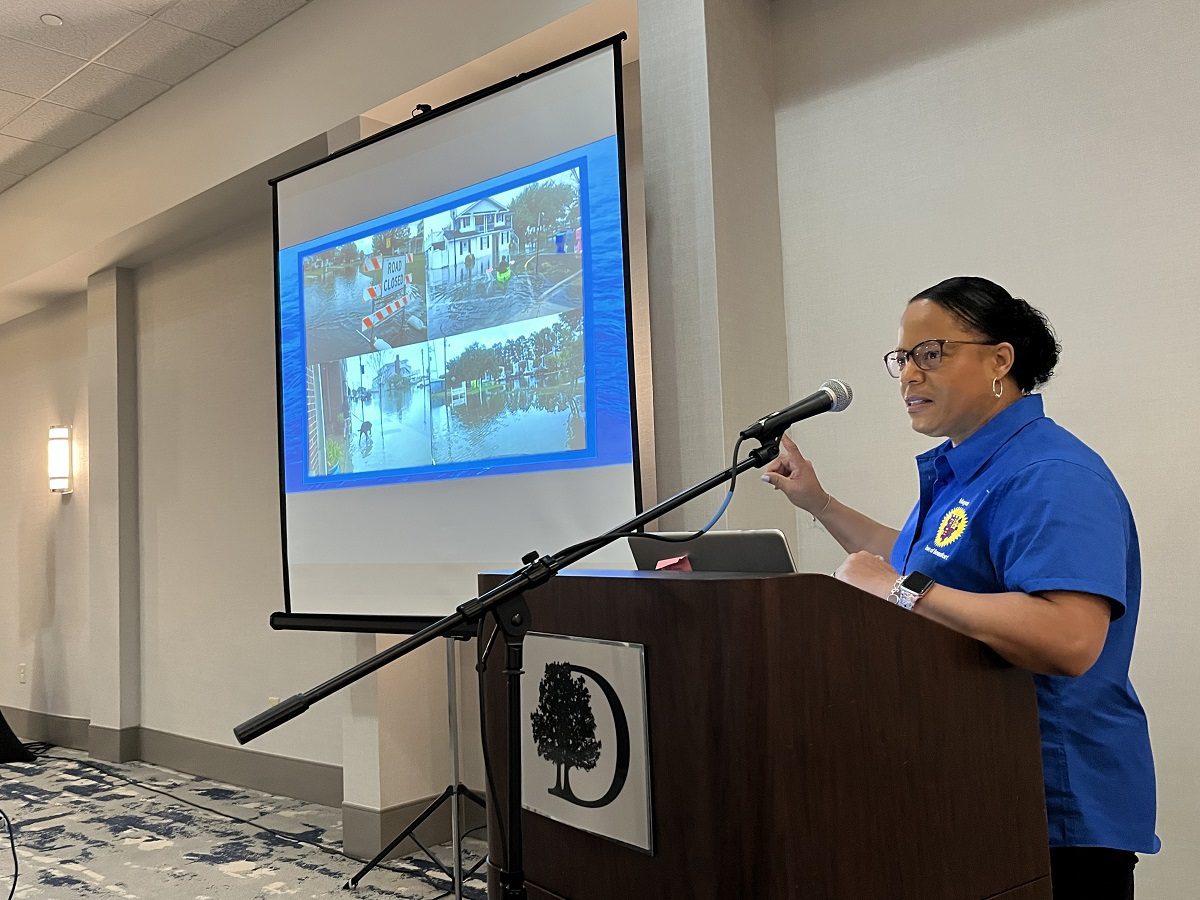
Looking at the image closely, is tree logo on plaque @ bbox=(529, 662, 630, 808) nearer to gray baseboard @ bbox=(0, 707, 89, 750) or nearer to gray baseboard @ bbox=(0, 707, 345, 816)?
gray baseboard @ bbox=(0, 707, 345, 816)

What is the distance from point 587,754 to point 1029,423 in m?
0.80

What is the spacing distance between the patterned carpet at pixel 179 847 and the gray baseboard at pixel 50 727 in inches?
36.1

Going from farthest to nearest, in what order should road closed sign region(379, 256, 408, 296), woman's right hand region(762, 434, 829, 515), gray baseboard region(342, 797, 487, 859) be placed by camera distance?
gray baseboard region(342, 797, 487, 859)
road closed sign region(379, 256, 408, 296)
woman's right hand region(762, 434, 829, 515)

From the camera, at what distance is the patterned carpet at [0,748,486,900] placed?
129 inches

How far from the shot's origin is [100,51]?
4.34 metres

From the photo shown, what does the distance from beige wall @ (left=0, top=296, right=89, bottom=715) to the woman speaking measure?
224 inches

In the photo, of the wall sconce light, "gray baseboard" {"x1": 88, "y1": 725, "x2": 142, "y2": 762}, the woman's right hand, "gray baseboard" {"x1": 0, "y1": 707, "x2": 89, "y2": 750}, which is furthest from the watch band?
the wall sconce light

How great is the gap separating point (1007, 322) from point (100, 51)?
4106 mm

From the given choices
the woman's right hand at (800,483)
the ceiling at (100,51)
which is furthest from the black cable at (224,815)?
the ceiling at (100,51)

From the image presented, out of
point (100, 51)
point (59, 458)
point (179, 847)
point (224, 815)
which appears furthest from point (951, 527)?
point (59, 458)

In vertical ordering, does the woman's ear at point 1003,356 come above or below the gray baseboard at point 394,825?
Result: above

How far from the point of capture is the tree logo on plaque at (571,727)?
1341 millimetres

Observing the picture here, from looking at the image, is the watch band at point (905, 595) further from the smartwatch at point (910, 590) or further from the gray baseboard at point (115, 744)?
the gray baseboard at point (115, 744)

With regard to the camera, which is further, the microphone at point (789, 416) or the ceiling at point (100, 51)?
the ceiling at point (100, 51)
